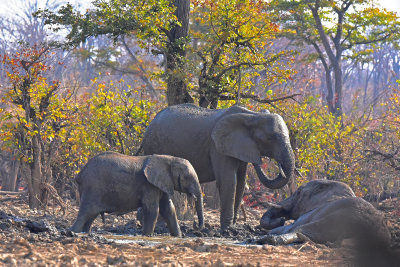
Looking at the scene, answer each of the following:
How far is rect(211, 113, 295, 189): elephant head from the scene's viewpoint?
11.7 m

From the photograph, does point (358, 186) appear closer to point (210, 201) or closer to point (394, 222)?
point (210, 201)

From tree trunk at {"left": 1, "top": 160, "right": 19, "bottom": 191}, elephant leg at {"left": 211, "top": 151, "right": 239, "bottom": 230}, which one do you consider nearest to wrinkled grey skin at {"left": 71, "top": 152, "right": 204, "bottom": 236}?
elephant leg at {"left": 211, "top": 151, "right": 239, "bottom": 230}

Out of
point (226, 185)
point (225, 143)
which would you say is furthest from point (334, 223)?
point (225, 143)

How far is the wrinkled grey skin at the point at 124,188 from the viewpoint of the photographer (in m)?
10.0

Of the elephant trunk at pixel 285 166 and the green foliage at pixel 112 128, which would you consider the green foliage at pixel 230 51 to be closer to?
the green foliage at pixel 112 128

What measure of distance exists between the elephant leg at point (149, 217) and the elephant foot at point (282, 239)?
80.9 inches

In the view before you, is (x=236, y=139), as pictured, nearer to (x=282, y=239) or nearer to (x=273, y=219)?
(x=273, y=219)

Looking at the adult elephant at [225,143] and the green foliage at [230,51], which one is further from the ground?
the green foliage at [230,51]

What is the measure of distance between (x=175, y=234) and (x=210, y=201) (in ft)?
20.6

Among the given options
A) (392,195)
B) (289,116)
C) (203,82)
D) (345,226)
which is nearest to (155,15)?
(203,82)

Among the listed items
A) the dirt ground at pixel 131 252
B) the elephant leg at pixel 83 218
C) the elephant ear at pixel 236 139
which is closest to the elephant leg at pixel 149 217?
the elephant leg at pixel 83 218

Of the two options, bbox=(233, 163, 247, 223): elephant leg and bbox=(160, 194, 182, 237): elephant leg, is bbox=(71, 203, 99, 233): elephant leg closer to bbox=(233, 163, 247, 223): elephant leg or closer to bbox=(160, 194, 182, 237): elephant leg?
bbox=(160, 194, 182, 237): elephant leg

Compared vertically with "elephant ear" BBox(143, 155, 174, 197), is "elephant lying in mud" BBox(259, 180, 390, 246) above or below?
below

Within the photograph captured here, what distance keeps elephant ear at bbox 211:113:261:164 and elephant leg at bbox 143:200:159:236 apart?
220cm
